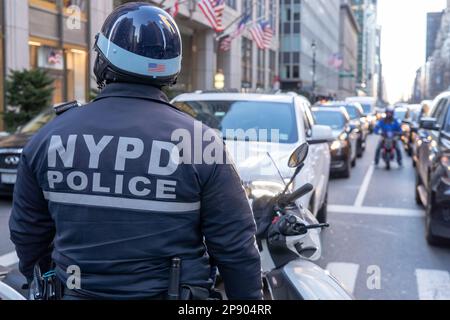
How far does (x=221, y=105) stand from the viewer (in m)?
7.27

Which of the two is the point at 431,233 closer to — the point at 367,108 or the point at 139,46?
the point at 139,46

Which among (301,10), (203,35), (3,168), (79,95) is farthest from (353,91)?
(3,168)

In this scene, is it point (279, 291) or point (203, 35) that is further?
point (203, 35)

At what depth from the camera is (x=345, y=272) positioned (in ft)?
20.4

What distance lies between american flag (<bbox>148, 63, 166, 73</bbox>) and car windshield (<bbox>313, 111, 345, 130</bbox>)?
43.6 ft

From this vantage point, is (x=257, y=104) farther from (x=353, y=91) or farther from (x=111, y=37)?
(x=353, y=91)

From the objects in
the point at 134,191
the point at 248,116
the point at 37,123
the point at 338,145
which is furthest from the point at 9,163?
the point at 134,191

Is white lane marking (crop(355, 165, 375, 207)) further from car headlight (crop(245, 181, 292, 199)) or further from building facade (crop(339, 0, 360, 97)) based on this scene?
building facade (crop(339, 0, 360, 97))

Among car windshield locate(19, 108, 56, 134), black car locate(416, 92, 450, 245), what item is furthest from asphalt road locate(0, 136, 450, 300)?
car windshield locate(19, 108, 56, 134)

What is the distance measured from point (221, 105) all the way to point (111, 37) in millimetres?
5113

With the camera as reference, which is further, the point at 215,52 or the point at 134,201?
the point at 215,52

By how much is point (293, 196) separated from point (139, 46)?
1.24m

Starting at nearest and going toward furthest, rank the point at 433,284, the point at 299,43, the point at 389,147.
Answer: the point at 433,284 < the point at 389,147 < the point at 299,43
